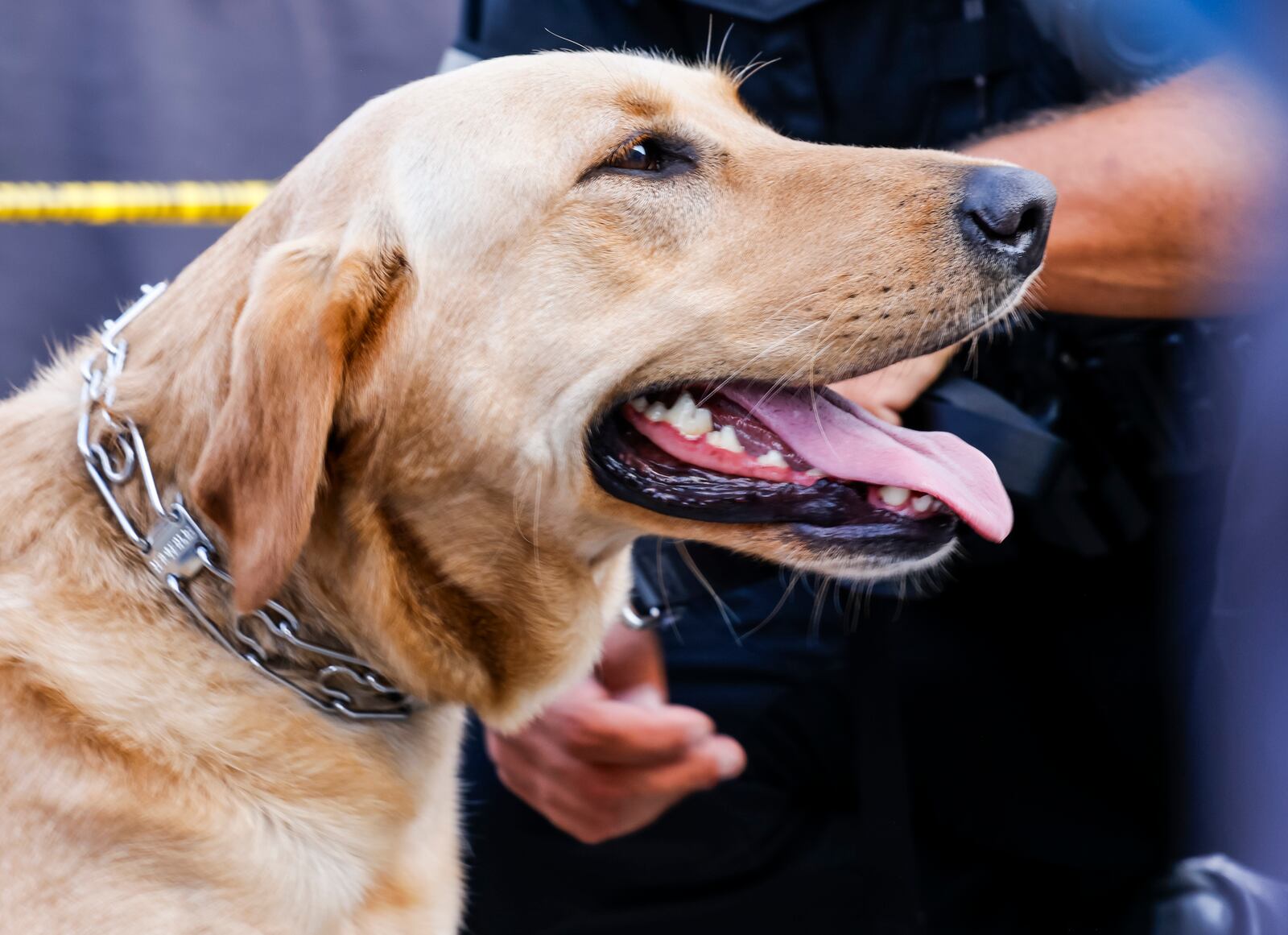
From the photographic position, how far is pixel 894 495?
198 centimetres

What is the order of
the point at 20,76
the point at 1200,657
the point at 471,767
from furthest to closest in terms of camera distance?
the point at 20,76 → the point at 471,767 → the point at 1200,657

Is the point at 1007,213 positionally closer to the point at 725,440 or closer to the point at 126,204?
the point at 725,440

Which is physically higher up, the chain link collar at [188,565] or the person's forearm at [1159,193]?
the person's forearm at [1159,193]

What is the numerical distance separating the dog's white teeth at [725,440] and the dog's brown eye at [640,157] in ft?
1.45

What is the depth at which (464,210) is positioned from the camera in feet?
6.45

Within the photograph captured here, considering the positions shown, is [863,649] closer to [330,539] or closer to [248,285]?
[330,539]

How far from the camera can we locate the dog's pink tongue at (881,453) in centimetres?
196

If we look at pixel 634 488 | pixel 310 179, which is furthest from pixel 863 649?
pixel 310 179

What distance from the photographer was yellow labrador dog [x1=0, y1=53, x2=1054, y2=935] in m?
1.79

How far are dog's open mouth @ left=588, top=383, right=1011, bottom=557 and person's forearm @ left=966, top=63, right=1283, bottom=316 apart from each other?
78 cm

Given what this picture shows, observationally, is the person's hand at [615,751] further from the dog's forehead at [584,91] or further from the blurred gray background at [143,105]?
the blurred gray background at [143,105]

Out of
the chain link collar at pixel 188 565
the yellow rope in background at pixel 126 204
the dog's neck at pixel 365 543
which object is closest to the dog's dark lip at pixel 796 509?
the dog's neck at pixel 365 543

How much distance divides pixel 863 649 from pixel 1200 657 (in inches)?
30.3

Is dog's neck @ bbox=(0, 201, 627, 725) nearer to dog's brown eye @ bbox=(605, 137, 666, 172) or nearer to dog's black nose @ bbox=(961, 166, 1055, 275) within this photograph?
dog's brown eye @ bbox=(605, 137, 666, 172)
